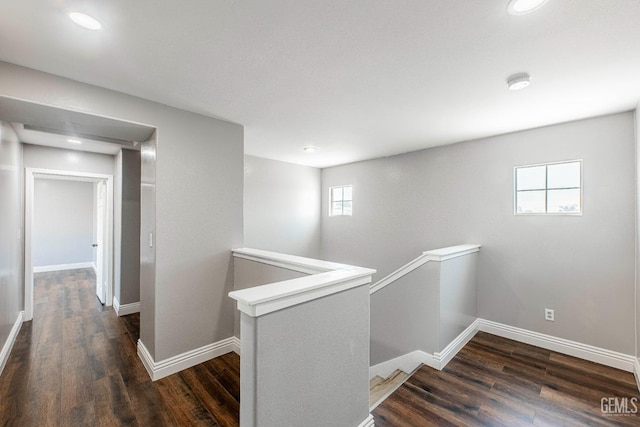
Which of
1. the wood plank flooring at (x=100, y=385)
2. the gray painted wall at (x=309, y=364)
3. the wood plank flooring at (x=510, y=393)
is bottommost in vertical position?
the wood plank flooring at (x=510, y=393)

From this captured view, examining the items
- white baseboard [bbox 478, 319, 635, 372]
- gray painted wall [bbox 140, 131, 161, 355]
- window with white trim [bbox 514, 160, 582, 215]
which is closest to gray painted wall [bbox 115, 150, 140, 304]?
gray painted wall [bbox 140, 131, 161, 355]

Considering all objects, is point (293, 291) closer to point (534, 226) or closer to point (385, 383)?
point (385, 383)

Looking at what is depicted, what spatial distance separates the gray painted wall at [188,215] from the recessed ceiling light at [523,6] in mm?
2518

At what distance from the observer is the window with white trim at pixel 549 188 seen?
289cm

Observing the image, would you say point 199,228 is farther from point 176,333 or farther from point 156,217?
point 176,333

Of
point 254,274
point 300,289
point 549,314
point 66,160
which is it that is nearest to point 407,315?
point 549,314

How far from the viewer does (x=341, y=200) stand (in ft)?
18.1

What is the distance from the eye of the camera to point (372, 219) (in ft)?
15.9

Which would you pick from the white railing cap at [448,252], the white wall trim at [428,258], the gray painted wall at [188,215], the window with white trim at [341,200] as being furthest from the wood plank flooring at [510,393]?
the window with white trim at [341,200]

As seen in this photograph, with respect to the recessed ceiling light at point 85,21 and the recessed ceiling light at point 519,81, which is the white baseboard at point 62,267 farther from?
the recessed ceiling light at point 519,81

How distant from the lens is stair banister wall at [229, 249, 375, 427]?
4.12ft

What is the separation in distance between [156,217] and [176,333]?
1.09m

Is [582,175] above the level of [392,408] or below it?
above

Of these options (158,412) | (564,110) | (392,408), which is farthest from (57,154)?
(564,110)
